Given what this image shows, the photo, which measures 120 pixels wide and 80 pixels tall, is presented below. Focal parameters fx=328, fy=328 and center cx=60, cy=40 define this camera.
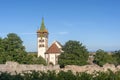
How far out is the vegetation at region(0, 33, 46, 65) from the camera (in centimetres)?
4750

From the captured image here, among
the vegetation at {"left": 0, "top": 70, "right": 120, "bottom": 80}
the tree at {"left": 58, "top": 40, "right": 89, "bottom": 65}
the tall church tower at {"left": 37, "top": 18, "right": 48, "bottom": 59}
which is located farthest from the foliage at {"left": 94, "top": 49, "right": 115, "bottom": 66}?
the vegetation at {"left": 0, "top": 70, "right": 120, "bottom": 80}

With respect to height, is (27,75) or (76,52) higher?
(76,52)

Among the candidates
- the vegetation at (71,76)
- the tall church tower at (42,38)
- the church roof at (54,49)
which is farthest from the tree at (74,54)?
the vegetation at (71,76)

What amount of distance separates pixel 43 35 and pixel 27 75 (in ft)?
283

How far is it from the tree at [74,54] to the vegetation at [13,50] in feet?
35.3

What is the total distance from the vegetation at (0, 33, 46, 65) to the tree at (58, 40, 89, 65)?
1076 centimetres

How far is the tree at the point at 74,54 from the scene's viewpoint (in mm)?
58188

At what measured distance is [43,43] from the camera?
3649 inches

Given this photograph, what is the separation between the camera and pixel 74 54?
61.8 m

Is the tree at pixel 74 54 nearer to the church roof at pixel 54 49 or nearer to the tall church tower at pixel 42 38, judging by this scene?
the church roof at pixel 54 49

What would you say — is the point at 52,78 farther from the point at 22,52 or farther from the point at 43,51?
the point at 43,51

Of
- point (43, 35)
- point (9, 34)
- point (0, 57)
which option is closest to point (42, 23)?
point (43, 35)

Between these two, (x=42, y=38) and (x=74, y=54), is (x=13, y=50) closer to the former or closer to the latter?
(x=74, y=54)

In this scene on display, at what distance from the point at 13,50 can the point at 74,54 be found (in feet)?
51.4
